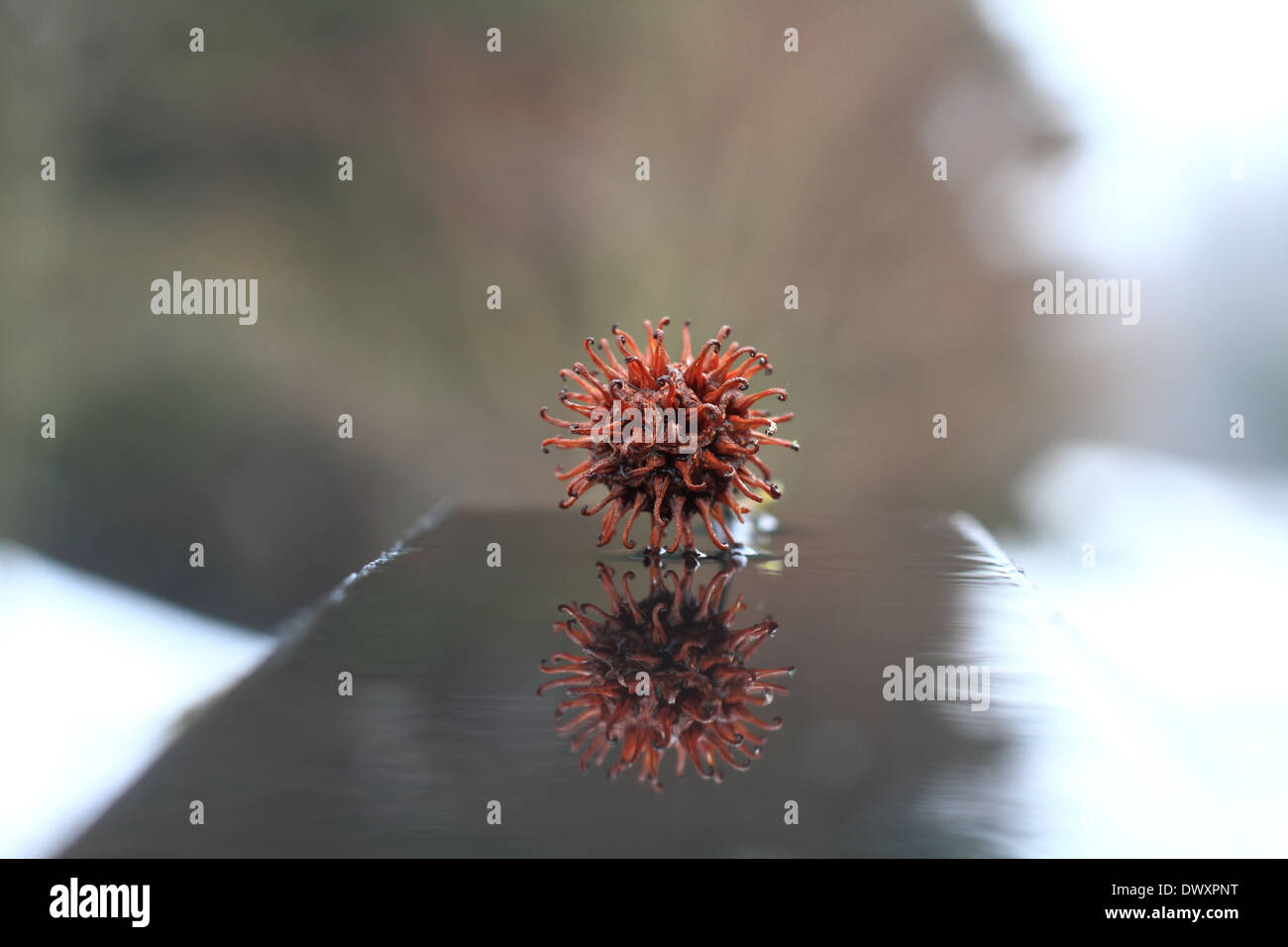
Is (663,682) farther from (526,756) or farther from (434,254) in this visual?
(434,254)

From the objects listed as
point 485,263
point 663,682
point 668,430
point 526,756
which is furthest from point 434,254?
point 526,756

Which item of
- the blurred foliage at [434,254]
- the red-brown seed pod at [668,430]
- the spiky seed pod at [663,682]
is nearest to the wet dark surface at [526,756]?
the spiky seed pod at [663,682]

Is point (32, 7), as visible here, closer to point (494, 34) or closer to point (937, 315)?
point (494, 34)

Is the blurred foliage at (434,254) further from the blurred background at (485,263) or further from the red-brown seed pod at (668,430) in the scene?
the red-brown seed pod at (668,430)

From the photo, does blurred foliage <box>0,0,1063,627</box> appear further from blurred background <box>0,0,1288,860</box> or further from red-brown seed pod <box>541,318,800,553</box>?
red-brown seed pod <box>541,318,800,553</box>

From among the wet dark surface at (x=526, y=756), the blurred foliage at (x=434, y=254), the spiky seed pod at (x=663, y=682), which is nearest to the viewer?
the wet dark surface at (x=526, y=756)

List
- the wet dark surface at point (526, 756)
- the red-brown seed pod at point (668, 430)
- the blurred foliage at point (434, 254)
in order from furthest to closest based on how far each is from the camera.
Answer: the blurred foliage at point (434, 254)
the red-brown seed pod at point (668, 430)
the wet dark surface at point (526, 756)
